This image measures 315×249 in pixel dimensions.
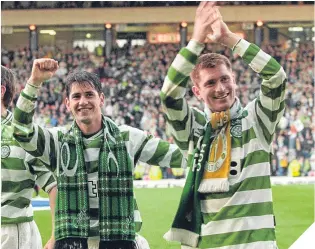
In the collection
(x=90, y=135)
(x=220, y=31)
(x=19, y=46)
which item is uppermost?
(x=19, y=46)

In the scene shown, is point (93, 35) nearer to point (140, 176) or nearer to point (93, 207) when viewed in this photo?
point (140, 176)

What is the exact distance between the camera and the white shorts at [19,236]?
13.8ft

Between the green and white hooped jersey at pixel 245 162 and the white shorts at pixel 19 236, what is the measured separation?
1.34 metres

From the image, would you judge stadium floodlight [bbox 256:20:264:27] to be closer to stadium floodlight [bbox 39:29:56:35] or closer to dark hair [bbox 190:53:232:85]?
stadium floodlight [bbox 39:29:56:35]

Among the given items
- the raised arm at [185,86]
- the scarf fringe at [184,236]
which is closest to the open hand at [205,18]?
the raised arm at [185,86]

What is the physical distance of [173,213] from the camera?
11797mm

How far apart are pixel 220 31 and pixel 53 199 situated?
4.87 ft

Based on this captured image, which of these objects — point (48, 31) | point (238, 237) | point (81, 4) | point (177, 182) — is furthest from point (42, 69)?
point (48, 31)

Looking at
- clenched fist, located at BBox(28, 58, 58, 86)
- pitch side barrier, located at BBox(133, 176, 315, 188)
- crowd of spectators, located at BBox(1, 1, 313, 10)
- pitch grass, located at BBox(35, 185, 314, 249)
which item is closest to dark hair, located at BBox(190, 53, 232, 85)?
clenched fist, located at BBox(28, 58, 58, 86)

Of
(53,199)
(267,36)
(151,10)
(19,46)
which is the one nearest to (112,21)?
(151,10)

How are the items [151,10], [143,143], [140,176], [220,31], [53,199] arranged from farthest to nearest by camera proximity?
1. [151,10]
2. [140,176]
3. [53,199]
4. [143,143]
5. [220,31]

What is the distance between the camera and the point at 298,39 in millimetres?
25266

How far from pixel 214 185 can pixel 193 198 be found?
133 mm

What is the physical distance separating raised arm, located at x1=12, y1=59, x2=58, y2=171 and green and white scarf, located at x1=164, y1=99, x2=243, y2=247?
0.72 m
